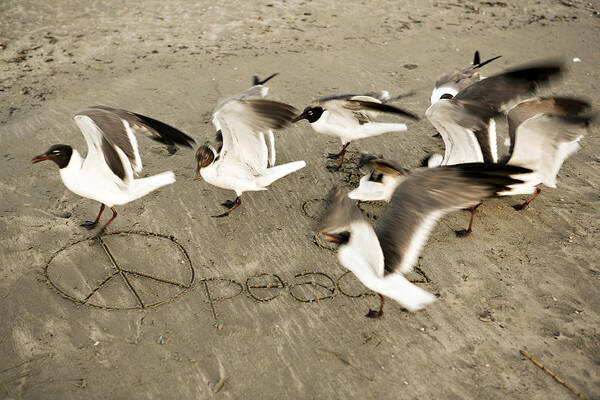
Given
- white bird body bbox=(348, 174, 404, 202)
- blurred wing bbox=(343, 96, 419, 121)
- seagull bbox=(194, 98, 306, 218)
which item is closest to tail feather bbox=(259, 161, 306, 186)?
seagull bbox=(194, 98, 306, 218)

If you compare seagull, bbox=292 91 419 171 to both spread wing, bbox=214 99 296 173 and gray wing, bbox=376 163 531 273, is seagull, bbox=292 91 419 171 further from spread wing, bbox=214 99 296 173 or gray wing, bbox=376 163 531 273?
gray wing, bbox=376 163 531 273

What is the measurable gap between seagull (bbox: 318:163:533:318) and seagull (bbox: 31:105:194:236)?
202 cm

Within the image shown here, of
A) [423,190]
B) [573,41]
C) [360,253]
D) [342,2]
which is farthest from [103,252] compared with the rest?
[573,41]

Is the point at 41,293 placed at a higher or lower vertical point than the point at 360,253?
lower

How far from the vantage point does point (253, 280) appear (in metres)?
4.18

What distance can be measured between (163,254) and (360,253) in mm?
2025

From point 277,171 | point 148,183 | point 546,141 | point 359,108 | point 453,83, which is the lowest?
point 277,171

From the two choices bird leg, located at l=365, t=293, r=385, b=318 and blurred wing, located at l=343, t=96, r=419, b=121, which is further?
blurred wing, located at l=343, t=96, r=419, b=121

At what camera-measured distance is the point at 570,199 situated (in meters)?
5.32

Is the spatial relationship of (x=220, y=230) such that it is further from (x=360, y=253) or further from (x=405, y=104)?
(x=405, y=104)

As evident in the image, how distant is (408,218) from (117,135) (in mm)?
2659

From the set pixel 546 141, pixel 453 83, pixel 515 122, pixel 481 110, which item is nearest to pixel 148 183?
pixel 481 110

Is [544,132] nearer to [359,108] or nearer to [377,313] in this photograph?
[359,108]

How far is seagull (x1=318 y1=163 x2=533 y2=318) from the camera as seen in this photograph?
318 centimetres
